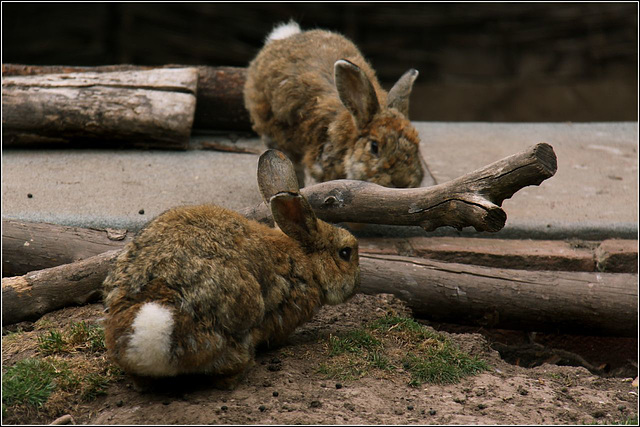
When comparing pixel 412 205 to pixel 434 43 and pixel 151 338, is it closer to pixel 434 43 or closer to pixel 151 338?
pixel 151 338

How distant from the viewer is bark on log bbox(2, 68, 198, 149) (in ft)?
23.1

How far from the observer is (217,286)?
3.58 metres

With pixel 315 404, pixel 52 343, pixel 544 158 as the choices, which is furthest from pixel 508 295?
pixel 52 343

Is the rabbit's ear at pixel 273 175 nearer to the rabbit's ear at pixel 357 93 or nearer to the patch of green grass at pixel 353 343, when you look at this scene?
the patch of green grass at pixel 353 343

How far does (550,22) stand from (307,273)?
779 centimetres

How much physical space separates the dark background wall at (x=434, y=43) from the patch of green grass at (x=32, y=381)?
6960 mm

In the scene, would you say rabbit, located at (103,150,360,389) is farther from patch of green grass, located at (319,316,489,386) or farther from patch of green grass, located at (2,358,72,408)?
patch of green grass, located at (2,358,72,408)

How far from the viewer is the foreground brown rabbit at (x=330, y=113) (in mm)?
5543

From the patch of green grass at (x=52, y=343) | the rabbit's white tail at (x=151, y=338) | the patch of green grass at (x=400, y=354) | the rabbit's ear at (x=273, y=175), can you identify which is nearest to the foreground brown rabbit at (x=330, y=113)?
the rabbit's ear at (x=273, y=175)

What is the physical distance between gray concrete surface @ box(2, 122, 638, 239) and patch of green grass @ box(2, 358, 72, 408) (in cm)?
177

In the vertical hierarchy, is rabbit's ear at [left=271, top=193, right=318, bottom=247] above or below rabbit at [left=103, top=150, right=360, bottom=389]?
above

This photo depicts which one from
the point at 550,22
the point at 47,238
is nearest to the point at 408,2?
the point at 550,22

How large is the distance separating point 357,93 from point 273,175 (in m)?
1.43

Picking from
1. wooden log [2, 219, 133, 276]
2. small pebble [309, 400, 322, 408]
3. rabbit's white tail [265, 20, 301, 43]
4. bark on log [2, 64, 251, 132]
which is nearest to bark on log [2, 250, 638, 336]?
small pebble [309, 400, 322, 408]
